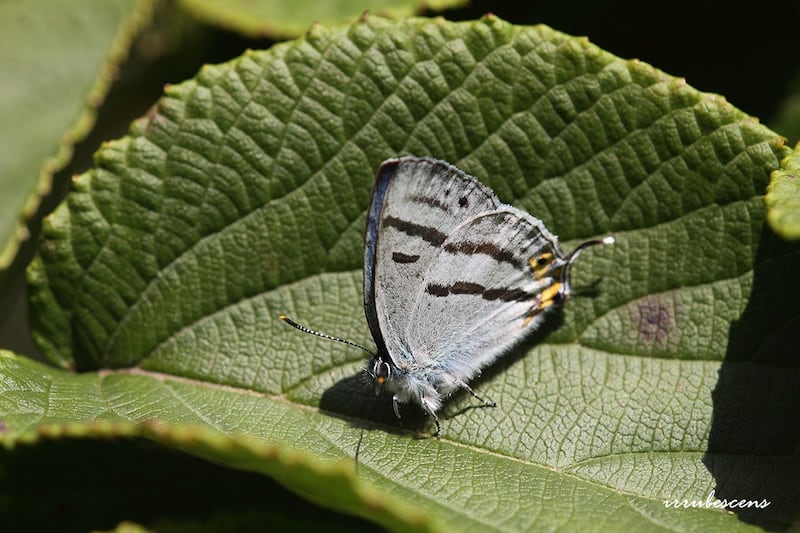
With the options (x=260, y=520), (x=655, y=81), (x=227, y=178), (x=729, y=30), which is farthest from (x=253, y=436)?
(x=729, y=30)

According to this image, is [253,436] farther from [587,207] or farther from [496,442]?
[587,207]

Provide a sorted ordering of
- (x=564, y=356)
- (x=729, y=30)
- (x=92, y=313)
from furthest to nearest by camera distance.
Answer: (x=729, y=30) → (x=92, y=313) → (x=564, y=356)

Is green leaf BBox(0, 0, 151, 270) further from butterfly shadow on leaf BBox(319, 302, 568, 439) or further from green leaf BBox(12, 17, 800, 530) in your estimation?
butterfly shadow on leaf BBox(319, 302, 568, 439)

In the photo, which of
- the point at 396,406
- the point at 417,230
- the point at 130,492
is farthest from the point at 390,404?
the point at 130,492

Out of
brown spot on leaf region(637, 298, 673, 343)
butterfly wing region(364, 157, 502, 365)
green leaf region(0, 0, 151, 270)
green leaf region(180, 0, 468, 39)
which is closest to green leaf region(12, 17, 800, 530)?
brown spot on leaf region(637, 298, 673, 343)

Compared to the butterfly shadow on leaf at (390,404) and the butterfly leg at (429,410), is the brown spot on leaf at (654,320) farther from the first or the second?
the butterfly leg at (429,410)

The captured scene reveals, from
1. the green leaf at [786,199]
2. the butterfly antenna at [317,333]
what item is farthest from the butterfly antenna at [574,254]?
the butterfly antenna at [317,333]
